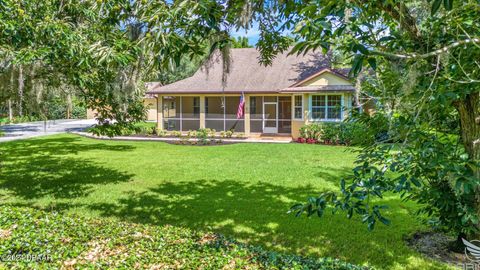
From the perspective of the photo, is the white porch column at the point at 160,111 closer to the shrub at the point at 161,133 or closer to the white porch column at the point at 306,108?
the shrub at the point at 161,133

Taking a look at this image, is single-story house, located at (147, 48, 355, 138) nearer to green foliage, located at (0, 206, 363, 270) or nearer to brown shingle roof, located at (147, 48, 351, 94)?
brown shingle roof, located at (147, 48, 351, 94)

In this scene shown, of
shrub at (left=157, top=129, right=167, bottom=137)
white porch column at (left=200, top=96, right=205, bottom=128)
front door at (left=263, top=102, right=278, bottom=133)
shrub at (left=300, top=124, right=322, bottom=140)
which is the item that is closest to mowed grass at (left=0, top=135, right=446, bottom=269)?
shrub at (left=300, top=124, right=322, bottom=140)

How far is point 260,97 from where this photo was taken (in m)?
22.1

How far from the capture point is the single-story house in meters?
18.6

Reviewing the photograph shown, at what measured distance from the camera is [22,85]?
20.0ft

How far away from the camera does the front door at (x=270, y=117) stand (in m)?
21.2

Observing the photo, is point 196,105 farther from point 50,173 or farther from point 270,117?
point 50,173

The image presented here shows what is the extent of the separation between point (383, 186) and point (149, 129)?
67.5ft

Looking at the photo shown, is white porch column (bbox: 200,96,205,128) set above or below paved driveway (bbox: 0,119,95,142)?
above

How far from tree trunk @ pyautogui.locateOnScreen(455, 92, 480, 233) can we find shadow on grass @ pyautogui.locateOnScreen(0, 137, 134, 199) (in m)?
7.24

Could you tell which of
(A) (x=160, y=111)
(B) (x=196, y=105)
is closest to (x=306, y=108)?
(B) (x=196, y=105)

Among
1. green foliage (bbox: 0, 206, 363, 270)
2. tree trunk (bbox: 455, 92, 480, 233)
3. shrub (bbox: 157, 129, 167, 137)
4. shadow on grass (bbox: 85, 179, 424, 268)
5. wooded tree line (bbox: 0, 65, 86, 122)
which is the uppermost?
wooded tree line (bbox: 0, 65, 86, 122)

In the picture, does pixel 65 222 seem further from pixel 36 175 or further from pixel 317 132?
pixel 317 132

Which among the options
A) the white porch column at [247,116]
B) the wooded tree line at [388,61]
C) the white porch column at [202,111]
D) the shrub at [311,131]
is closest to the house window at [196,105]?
the white porch column at [202,111]
